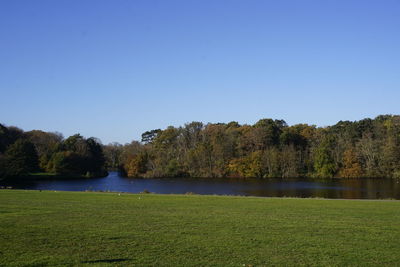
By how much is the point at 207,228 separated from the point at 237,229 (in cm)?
95

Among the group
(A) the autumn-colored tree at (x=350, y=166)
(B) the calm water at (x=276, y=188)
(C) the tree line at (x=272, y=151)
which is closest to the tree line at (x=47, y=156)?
(C) the tree line at (x=272, y=151)

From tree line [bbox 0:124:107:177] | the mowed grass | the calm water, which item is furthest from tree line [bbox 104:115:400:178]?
the mowed grass

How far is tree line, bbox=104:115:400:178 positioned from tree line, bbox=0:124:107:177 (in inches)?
381

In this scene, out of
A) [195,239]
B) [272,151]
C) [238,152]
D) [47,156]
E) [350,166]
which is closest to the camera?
[195,239]

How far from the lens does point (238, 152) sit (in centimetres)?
9662

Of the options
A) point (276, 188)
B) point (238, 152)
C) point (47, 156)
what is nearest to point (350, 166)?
point (238, 152)

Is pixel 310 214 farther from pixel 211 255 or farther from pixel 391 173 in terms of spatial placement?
pixel 391 173

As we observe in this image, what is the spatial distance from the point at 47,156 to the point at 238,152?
47652 mm

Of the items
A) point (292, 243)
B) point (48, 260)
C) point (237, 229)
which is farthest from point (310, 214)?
point (48, 260)

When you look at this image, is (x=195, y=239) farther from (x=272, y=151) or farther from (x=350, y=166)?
(x=272, y=151)

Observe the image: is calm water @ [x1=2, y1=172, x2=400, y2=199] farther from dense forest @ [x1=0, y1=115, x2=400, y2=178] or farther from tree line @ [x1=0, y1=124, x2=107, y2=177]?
dense forest @ [x1=0, y1=115, x2=400, y2=178]

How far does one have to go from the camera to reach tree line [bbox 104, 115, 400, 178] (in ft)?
269

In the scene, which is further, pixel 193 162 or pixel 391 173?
pixel 193 162

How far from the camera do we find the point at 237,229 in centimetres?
1231
